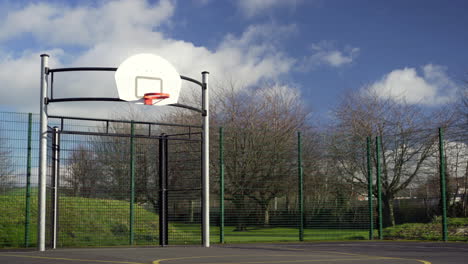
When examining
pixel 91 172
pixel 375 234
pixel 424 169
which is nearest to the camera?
pixel 91 172

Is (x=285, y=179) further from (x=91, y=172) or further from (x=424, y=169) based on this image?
(x=424, y=169)

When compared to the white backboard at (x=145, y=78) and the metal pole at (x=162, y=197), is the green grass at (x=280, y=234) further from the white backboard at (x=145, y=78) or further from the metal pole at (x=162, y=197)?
the white backboard at (x=145, y=78)

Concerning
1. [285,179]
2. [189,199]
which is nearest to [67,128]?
[189,199]

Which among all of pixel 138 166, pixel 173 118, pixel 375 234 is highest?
pixel 173 118

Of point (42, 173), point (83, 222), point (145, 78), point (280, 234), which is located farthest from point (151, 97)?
point (280, 234)

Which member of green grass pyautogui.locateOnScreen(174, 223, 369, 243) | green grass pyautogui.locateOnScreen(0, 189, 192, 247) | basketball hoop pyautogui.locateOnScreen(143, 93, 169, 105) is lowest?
green grass pyautogui.locateOnScreen(174, 223, 369, 243)

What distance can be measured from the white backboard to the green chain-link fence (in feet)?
3.00

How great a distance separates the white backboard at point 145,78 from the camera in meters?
11.8

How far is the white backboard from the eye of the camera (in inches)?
463

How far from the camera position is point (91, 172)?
13.1 m

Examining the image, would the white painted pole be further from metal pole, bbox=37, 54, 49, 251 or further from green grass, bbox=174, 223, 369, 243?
green grass, bbox=174, 223, 369, 243

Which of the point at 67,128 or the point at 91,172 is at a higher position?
the point at 67,128

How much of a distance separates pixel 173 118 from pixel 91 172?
13910 millimetres

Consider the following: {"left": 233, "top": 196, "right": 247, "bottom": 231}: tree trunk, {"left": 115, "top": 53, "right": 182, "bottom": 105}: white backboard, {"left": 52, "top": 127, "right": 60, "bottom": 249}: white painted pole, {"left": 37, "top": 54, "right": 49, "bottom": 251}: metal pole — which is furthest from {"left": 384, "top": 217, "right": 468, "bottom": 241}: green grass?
{"left": 37, "top": 54, "right": 49, "bottom": 251}: metal pole
